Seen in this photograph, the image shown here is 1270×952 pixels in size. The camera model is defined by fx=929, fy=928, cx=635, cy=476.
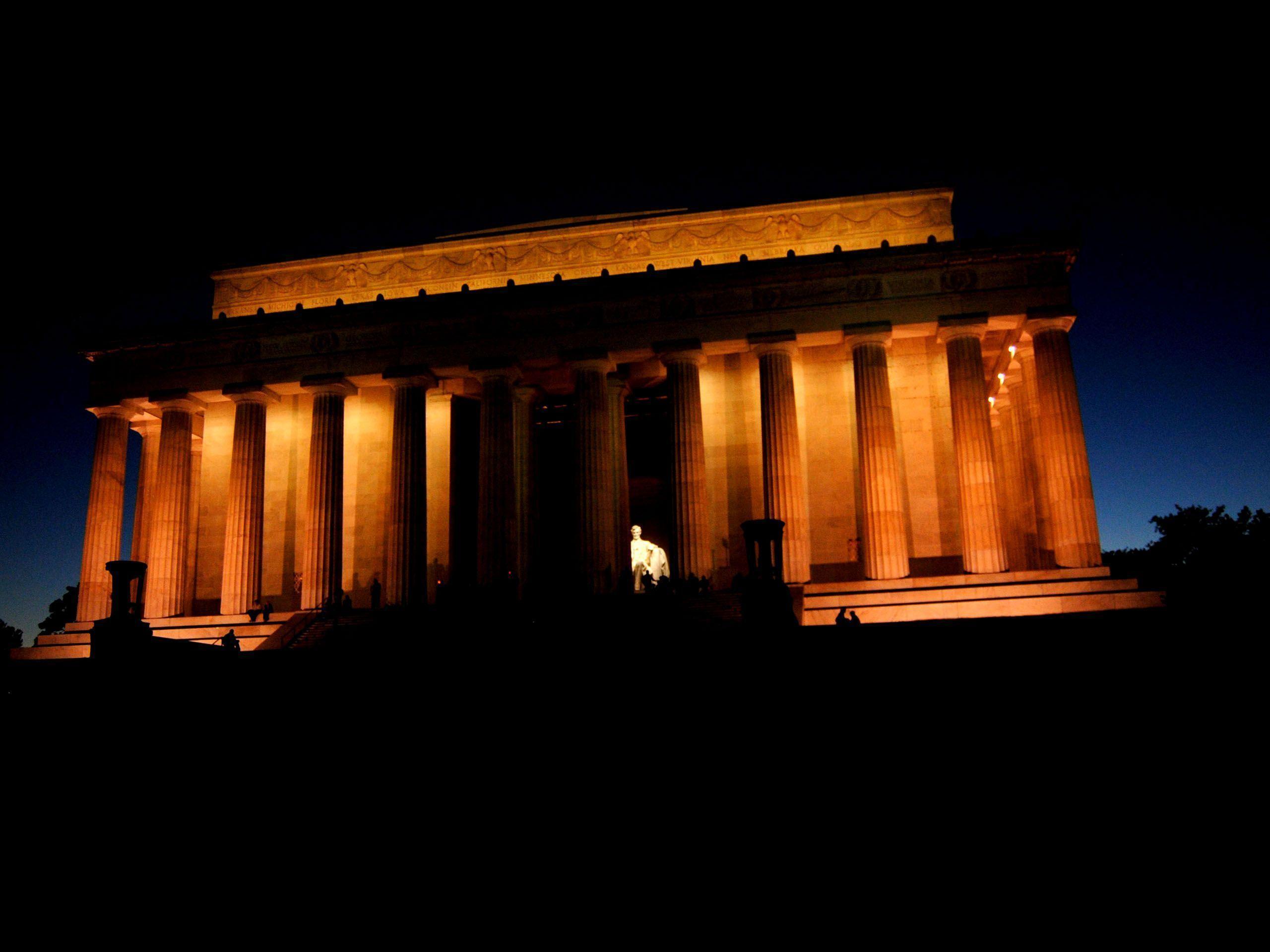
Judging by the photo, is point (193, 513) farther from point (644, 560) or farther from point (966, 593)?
point (966, 593)

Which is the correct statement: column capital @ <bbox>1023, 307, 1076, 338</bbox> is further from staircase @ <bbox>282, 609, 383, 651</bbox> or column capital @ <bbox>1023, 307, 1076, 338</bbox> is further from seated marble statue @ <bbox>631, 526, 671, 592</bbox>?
staircase @ <bbox>282, 609, 383, 651</bbox>

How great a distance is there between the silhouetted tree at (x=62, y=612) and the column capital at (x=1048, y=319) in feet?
204

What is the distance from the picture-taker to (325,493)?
38344mm

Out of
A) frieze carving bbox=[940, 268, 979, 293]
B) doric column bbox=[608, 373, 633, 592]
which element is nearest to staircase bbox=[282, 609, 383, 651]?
doric column bbox=[608, 373, 633, 592]

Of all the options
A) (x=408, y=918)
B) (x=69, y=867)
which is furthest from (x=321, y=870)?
(x=69, y=867)

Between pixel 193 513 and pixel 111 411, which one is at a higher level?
Result: pixel 111 411

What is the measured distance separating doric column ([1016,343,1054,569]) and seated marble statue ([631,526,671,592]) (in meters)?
14.6

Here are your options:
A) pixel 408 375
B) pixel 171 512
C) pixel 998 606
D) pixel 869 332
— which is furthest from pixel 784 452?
pixel 171 512

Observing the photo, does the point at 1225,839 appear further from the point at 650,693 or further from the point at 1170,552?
the point at 1170,552

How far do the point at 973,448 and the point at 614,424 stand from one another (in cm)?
1418

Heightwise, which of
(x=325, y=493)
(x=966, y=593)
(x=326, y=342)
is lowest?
(x=966, y=593)

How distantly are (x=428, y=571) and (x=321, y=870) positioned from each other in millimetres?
28236

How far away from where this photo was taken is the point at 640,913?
1117cm

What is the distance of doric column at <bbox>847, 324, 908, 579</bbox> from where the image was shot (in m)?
34.6
